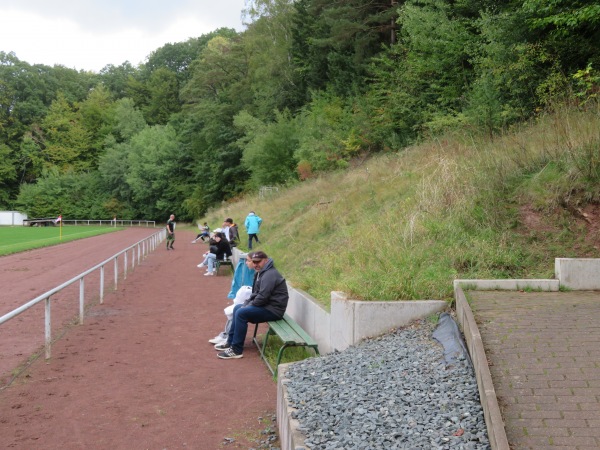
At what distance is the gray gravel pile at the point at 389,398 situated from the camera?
13.4 ft

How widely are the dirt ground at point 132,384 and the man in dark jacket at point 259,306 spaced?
0.69ft

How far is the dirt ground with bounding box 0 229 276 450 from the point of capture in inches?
206

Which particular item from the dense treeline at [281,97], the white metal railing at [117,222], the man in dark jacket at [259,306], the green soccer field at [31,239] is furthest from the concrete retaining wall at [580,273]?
the white metal railing at [117,222]

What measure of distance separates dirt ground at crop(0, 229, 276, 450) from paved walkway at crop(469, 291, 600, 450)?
2.26 m

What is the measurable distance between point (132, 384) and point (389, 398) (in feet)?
10.8

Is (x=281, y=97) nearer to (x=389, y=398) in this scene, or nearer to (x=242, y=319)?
(x=242, y=319)

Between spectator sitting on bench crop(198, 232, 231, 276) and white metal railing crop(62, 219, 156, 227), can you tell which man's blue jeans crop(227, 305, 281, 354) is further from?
white metal railing crop(62, 219, 156, 227)

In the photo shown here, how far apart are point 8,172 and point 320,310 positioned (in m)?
90.8

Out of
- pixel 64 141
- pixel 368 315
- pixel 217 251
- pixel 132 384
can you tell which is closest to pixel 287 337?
pixel 368 315

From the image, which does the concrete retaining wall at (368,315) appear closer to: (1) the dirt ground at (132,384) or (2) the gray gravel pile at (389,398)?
(2) the gray gravel pile at (389,398)

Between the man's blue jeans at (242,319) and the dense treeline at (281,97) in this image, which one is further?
the dense treeline at (281,97)

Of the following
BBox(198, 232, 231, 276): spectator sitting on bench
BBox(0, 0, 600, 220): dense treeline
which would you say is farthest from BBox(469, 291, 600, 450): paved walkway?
BBox(198, 232, 231, 276): spectator sitting on bench

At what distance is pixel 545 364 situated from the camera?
4785 millimetres

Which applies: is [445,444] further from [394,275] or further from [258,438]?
[394,275]
